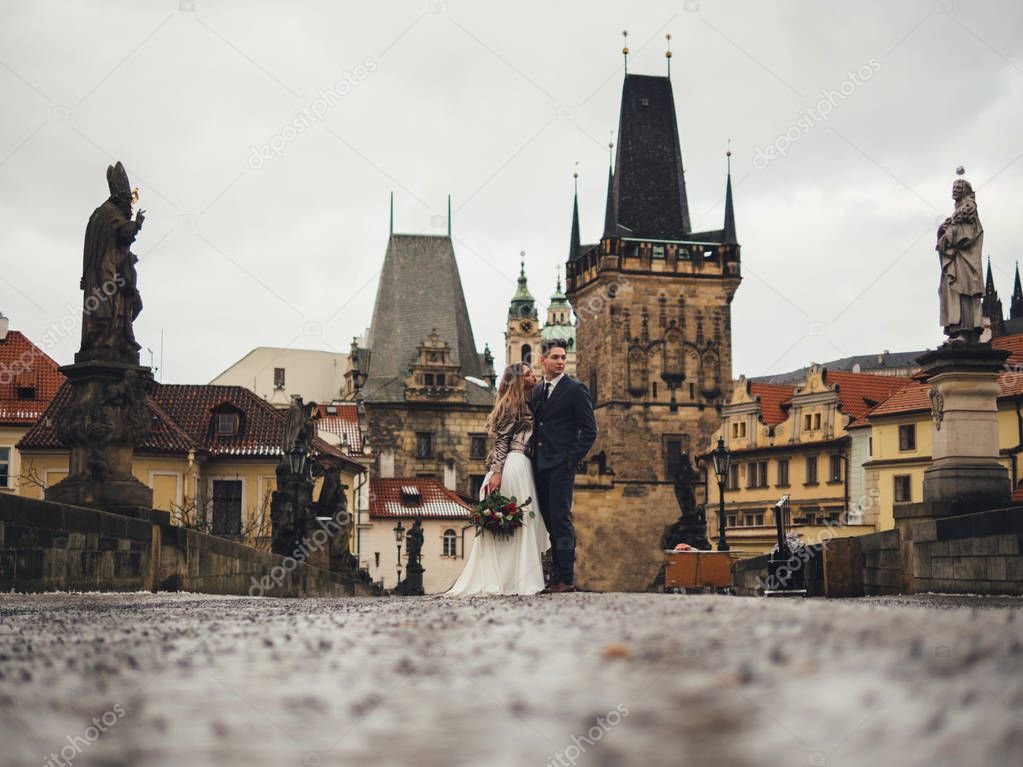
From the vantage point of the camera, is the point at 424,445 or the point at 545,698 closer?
the point at 545,698

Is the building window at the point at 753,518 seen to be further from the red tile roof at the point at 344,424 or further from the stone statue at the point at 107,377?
the stone statue at the point at 107,377

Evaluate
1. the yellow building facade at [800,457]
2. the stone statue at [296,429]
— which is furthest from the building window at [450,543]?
the stone statue at [296,429]

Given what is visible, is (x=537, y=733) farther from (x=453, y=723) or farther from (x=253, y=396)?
(x=253, y=396)

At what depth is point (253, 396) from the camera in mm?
50812

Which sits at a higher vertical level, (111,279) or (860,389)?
(860,389)

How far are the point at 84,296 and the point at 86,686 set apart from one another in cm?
1122

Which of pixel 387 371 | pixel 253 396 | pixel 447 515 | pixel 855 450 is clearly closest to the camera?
pixel 253 396

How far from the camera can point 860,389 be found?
58.7 metres

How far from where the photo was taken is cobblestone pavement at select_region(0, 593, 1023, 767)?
184 cm

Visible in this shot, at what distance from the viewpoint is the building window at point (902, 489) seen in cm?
4925

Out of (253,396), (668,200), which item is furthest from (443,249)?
(253,396)

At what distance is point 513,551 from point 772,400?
5403 cm

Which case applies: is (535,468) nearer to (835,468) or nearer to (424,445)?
(835,468)

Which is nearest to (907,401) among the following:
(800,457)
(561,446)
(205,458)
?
(800,457)
